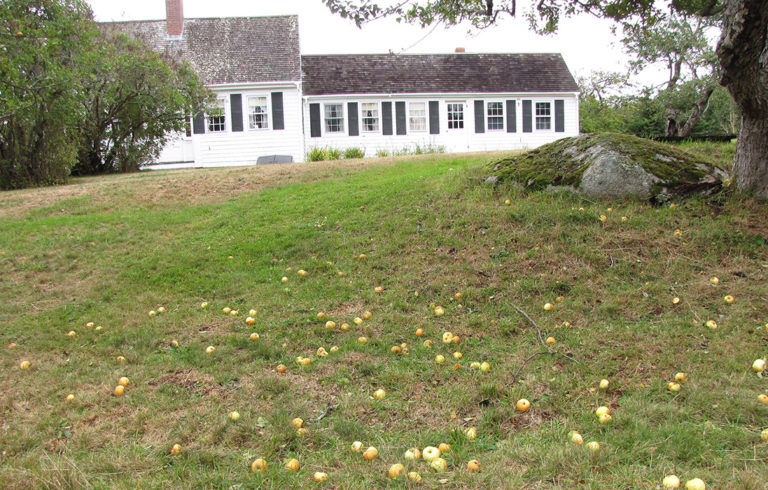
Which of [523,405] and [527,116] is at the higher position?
[527,116]

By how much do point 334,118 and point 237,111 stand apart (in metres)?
4.20

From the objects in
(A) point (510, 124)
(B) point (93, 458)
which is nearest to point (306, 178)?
(B) point (93, 458)

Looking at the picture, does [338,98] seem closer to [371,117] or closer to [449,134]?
[371,117]

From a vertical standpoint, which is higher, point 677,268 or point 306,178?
point 306,178

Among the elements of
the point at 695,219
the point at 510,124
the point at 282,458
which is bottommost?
the point at 282,458

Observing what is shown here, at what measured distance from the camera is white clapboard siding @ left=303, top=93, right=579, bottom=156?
2262cm

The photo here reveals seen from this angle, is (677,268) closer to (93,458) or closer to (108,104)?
(93,458)

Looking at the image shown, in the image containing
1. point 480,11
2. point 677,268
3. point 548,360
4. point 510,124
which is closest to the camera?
point 548,360

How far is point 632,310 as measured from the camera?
16.1 feet

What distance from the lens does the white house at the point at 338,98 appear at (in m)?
22.1

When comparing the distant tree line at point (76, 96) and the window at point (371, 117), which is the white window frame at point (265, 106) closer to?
the distant tree line at point (76, 96)

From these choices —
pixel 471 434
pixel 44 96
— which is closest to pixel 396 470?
pixel 471 434

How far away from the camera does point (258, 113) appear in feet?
72.7

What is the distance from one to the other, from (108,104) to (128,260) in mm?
10738
